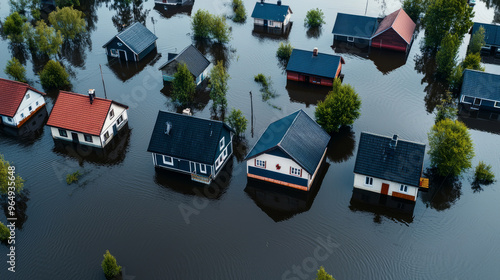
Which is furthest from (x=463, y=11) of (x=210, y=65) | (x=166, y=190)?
(x=166, y=190)

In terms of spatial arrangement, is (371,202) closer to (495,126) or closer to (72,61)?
(495,126)

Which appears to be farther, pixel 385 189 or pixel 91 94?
pixel 91 94

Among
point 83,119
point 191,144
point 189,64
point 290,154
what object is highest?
point 189,64

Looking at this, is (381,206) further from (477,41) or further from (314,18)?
(314,18)

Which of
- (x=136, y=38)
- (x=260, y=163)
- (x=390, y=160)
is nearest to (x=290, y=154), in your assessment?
(x=260, y=163)

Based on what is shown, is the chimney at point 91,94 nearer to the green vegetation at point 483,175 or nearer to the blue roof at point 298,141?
the blue roof at point 298,141

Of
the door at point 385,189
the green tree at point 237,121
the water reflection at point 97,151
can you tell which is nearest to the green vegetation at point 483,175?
the door at point 385,189
